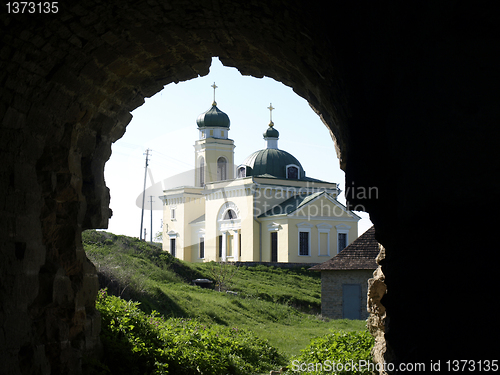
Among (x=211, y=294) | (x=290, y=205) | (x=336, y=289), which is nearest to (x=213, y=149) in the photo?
(x=290, y=205)

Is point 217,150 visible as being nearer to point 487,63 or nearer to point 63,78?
point 63,78

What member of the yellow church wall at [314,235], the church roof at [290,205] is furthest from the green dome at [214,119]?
the yellow church wall at [314,235]

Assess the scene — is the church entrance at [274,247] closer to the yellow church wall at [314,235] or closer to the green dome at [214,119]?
the yellow church wall at [314,235]

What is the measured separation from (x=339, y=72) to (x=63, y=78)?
3039 millimetres

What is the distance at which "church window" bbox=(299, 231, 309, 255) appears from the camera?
36.0 m

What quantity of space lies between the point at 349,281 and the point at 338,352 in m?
11.5

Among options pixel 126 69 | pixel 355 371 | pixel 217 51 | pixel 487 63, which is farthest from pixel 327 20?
pixel 355 371

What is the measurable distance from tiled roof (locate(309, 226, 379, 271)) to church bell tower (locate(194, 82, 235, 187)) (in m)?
26.5

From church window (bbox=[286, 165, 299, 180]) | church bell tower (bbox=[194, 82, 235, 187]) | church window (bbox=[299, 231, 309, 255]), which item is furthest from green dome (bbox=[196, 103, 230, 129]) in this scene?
church window (bbox=[299, 231, 309, 255])

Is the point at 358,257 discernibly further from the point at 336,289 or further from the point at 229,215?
the point at 229,215

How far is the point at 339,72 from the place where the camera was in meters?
4.38

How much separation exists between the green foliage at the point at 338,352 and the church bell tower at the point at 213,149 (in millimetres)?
36843

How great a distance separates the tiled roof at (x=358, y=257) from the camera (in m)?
18.3

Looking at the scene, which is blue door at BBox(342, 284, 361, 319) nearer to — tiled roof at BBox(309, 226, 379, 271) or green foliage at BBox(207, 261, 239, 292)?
tiled roof at BBox(309, 226, 379, 271)
